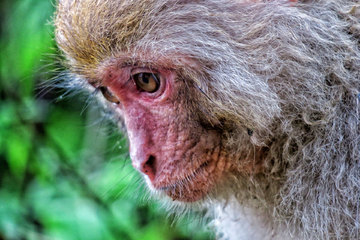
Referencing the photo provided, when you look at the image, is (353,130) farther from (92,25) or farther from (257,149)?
(92,25)

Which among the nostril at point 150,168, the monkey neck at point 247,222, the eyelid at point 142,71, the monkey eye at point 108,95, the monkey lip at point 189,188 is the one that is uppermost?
the eyelid at point 142,71

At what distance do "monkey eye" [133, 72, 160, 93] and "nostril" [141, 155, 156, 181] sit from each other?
11.5 inches

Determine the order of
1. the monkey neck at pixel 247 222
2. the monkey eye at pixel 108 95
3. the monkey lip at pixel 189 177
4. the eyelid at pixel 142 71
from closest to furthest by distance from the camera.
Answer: the eyelid at pixel 142 71 < the monkey lip at pixel 189 177 < the monkey neck at pixel 247 222 < the monkey eye at pixel 108 95

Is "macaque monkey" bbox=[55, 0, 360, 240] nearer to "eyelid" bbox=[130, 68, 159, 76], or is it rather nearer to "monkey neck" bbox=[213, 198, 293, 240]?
"eyelid" bbox=[130, 68, 159, 76]

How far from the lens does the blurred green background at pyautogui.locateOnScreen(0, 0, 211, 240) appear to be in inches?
114

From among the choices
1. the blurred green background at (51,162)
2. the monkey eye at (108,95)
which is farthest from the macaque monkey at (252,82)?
the blurred green background at (51,162)

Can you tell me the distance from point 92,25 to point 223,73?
1.74 feet

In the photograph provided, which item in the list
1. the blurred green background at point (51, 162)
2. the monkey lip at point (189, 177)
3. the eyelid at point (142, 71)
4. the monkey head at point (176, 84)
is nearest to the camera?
the monkey head at point (176, 84)

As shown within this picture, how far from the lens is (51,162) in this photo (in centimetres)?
346

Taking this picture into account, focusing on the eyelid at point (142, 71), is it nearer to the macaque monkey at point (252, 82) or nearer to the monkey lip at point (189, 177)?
the macaque monkey at point (252, 82)

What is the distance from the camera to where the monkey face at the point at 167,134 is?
67.0 inches

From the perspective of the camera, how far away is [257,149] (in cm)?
178

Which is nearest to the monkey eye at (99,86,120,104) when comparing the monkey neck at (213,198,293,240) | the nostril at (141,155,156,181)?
the nostril at (141,155,156,181)

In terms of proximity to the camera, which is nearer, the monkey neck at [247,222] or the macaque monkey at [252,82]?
the macaque monkey at [252,82]
